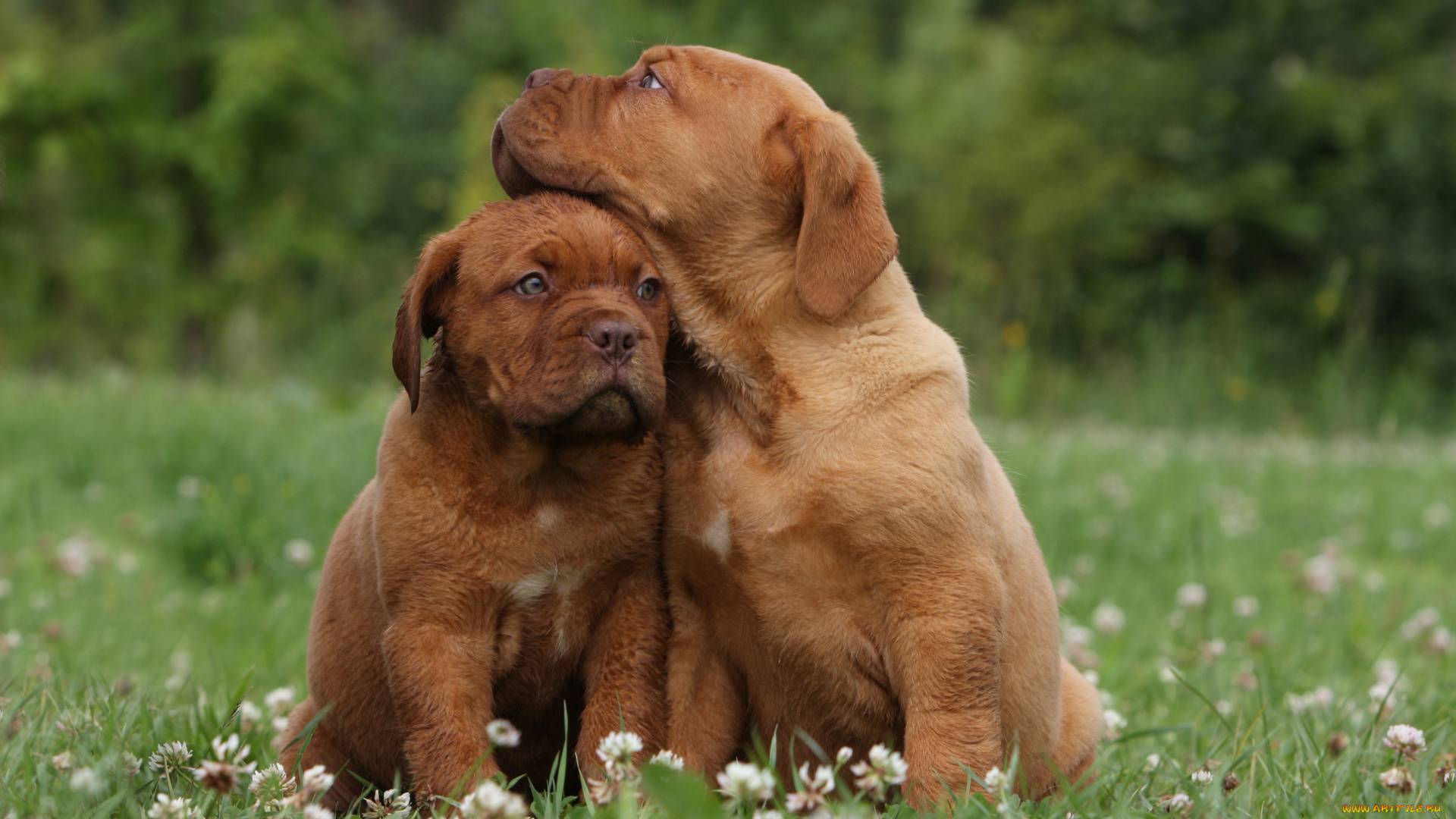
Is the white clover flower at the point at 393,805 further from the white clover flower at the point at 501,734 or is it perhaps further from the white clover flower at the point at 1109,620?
the white clover flower at the point at 1109,620

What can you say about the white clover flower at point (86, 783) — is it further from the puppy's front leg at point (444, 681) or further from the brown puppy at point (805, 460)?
the brown puppy at point (805, 460)

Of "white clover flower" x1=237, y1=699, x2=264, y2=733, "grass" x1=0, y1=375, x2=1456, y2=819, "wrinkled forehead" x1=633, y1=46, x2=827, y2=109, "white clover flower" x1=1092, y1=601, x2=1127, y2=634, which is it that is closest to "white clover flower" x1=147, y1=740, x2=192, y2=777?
"grass" x1=0, y1=375, x2=1456, y2=819

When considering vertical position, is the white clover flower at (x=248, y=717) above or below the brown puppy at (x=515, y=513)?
below

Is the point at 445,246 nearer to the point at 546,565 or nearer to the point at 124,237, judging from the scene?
the point at 546,565

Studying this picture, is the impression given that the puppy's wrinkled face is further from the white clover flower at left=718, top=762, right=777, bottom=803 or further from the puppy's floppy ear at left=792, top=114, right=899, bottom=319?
the white clover flower at left=718, top=762, right=777, bottom=803

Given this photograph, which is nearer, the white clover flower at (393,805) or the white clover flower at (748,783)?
the white clover flower at (748,783)

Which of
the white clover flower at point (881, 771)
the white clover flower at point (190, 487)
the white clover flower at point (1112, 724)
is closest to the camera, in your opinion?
the white clover flower at point (881, 771)

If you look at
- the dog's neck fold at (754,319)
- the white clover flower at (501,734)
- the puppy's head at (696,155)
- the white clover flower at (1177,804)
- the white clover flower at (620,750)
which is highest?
the puppy's head at (696,155)

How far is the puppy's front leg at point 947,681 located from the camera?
265cm

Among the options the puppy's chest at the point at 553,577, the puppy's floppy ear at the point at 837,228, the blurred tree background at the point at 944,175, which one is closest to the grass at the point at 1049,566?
the puppy's chest at the point at 553,577

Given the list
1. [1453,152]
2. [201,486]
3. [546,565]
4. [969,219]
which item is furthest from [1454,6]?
[546,565]

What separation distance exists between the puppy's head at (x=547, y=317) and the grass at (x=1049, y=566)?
0.76m

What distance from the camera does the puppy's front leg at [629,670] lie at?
2805 millimetres

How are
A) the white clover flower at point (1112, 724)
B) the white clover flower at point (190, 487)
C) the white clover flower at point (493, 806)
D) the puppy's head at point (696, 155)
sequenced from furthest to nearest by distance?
the white clover flower at point (190, 487), the white clover flower at point (1112, 724), the puppy's head at point (696, 155), the white clover flower at point (493, 806)
